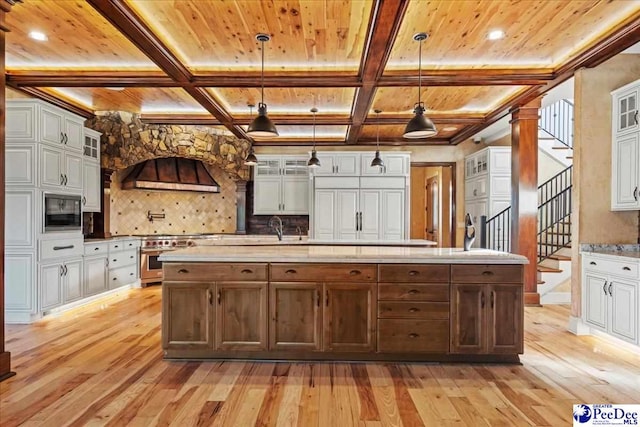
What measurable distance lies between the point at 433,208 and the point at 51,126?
776 cm

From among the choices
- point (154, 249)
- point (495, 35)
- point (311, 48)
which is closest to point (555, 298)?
point (495, 35)

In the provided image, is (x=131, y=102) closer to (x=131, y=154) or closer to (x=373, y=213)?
(x=131, y=154)

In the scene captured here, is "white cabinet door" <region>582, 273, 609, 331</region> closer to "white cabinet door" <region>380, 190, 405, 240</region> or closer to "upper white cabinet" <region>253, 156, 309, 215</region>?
"white cabinet door" <region>380, 190, 405, 240</region>

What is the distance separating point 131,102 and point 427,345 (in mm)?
5312

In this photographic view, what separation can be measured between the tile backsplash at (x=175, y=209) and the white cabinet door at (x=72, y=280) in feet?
5.61

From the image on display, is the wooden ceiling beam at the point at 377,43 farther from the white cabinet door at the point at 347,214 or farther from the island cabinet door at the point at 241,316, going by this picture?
the white cabinet door at the point at 347,214

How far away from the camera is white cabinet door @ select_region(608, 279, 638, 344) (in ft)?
11.4

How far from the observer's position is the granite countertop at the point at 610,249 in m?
3.85

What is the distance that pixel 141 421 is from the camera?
2375 millimetres

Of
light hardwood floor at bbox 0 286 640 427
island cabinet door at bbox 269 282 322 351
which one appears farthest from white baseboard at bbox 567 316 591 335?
island cabinet door at bbox 269 282 322 351

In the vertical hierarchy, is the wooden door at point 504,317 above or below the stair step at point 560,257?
below

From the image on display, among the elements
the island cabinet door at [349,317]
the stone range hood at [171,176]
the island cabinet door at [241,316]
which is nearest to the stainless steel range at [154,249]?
the stone range hood at [171,176]

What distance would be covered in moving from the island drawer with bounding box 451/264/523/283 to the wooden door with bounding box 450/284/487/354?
0.06m

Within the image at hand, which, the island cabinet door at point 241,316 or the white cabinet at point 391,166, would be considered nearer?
the island cabinet door at point 241,316
